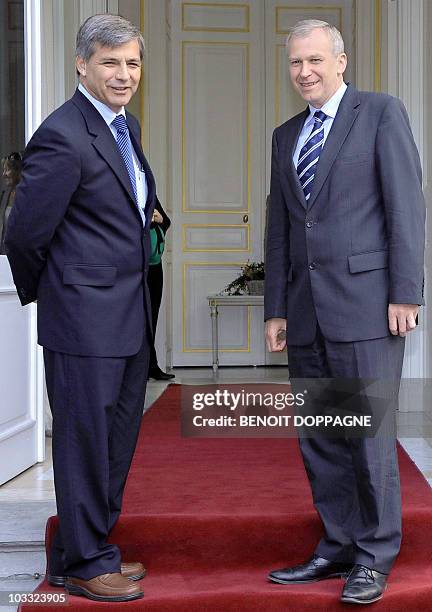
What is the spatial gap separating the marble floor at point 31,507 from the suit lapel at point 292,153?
1453mm

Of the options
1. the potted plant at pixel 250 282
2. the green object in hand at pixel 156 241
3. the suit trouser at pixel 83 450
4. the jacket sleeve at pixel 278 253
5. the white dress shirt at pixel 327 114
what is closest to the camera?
the suit trouser at pixel 83 450

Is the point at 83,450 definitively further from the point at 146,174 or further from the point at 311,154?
the point at 311,154

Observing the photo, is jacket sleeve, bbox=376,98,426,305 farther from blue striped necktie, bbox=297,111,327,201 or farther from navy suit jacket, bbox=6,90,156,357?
navy suit jacket, bbox=6,90,156,357

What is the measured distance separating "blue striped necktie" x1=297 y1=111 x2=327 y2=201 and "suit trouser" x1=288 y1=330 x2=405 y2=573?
44 centimetres

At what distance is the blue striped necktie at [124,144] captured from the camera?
2.71 m

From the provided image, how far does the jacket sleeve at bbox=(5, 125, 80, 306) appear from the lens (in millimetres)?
2527

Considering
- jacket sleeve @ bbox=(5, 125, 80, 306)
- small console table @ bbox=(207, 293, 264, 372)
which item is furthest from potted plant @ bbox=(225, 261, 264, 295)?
jacket sleeve @ bbox=(5, 125, 80, 306)

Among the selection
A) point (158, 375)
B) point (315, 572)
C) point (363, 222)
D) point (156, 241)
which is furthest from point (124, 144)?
point (158, 375)

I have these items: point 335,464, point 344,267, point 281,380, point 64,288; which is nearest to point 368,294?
point 344,267

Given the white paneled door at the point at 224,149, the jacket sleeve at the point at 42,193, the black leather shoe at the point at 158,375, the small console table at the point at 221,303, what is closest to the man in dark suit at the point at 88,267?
the jacket sleeve at the point at 42,193

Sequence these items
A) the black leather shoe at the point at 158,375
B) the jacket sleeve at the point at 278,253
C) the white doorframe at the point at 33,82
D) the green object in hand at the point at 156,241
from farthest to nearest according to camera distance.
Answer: the black leather shoe at the point at 158,375, the green object in hand at the point at 156,241, the white doorframe at the point at 33,82, the jacket sleeve at the point at 278,253

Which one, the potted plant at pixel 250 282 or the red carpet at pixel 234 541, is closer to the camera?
the red carpet at pixel 234 541

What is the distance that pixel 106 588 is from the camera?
2682mm

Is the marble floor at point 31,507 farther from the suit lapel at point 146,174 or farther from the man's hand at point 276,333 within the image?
the suit lapel at point 146,174
